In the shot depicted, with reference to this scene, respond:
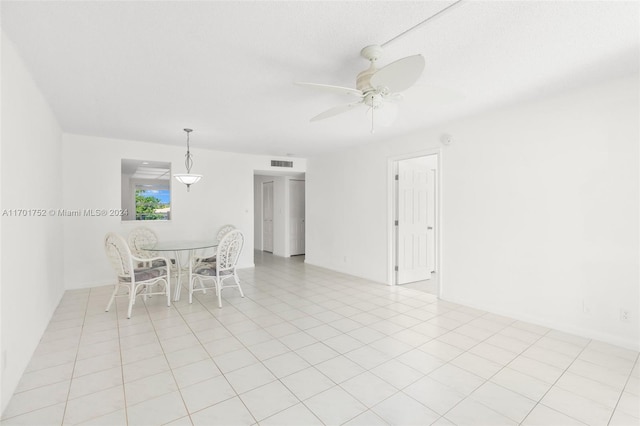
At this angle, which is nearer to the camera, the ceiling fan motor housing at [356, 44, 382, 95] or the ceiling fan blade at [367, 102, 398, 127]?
the ceiling fan motor housing at [356, 44, 382, 95]

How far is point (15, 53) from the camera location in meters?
2.13

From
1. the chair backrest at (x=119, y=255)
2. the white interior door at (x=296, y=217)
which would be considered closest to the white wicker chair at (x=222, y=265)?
the chair backrest at (x=119, y=255)

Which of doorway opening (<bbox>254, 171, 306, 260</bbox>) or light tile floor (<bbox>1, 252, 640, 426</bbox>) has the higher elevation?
doorway opening (<bbox>254, 171, 306, 260</bbox>)

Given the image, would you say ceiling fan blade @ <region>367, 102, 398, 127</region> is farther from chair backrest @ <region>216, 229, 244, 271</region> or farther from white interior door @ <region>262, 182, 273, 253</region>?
white interior door @ <region>262, 182, 273, 253</region>

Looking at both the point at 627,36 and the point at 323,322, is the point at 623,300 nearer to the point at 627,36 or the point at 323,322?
the point at 627,36

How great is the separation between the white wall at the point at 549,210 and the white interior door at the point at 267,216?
4739mm

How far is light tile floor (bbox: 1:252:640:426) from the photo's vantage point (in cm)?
184

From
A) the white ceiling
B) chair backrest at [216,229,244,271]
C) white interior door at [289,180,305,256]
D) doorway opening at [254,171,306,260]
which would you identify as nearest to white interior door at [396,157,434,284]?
the white ceiling

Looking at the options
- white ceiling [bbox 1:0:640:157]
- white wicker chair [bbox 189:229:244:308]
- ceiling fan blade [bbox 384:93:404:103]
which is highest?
white ceiling [bbox 1:0:640:157]

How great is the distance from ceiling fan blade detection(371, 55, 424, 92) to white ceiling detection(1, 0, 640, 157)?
312 millimetres

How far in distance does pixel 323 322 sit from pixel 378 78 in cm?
252

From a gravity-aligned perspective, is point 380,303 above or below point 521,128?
below

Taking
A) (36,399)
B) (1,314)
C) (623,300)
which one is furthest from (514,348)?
(1,314)

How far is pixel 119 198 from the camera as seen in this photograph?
487 centimetres
